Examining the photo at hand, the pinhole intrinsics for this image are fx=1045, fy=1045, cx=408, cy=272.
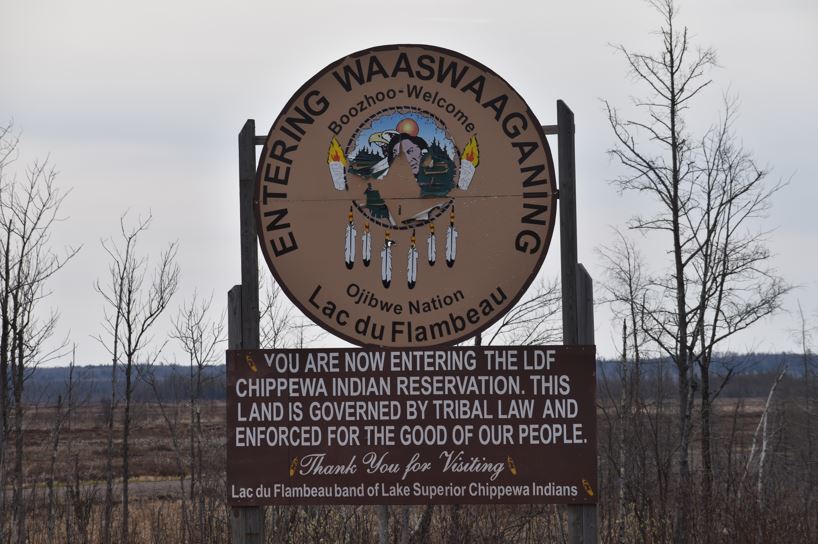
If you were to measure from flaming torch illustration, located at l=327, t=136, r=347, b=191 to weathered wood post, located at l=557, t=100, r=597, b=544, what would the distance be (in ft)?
4.33

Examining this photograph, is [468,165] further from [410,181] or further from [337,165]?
[337,165]

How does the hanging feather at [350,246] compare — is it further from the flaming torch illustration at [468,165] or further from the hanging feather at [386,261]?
the flaming torch illustration at [468,165]

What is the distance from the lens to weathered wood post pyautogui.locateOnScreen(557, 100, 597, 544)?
6.31 m

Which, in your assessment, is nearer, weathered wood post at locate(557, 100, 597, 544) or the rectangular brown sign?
the rectangular brown sign

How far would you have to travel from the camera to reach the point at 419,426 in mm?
6184

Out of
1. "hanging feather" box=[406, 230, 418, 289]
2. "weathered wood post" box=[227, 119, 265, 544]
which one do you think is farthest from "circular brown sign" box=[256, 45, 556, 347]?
"weathered wood post" box=[227, 119, 265, 544]

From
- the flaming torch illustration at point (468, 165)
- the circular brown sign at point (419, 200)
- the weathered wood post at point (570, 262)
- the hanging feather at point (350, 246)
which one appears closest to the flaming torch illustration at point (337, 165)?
the circular brown sign at point (419, 200)

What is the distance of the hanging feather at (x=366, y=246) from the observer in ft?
20.8

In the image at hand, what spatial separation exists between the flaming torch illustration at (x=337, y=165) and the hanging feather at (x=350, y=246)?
0.21 metres

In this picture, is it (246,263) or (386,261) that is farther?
(246,263)

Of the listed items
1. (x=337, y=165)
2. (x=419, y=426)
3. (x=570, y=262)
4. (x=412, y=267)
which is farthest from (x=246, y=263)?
(x=570, y=262)

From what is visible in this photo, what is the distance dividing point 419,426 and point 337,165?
1.66m

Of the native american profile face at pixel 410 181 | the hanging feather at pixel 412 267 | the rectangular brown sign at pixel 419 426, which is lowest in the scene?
the rectangular brown sign at pixel 419 426

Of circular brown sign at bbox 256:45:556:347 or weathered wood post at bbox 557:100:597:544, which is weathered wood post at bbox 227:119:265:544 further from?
weathered wood post at bbox 557:100:597:544
